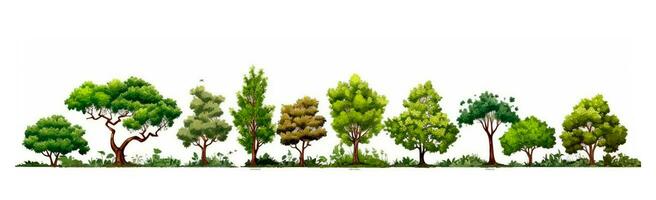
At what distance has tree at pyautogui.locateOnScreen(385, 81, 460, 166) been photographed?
53.3 m

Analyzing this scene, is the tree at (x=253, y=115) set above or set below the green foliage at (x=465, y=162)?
above

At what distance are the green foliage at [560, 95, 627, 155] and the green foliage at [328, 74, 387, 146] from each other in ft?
27.3

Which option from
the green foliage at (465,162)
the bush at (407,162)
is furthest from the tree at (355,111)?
the green foliage at (465,162)

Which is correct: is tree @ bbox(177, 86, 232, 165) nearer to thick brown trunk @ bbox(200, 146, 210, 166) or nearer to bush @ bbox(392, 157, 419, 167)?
thick brown trunk @ bbox(200, 146, 210, 166)

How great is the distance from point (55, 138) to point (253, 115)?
8.88 metres

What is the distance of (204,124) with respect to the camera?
53.0 m

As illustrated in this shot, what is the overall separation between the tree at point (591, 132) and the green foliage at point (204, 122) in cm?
1517

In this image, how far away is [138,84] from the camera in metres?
53.8

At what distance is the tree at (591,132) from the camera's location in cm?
5269

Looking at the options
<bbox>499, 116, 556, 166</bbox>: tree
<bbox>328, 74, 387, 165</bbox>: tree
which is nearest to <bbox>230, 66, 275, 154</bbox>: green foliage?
<bbox>328, 74, 387, 165</bbox>: tree

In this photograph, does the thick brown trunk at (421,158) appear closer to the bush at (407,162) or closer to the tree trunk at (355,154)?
the bush at (407,162)

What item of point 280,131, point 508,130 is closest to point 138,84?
point 280,131

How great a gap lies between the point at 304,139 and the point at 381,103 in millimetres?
3934

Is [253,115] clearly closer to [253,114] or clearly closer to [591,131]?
[253,114]
